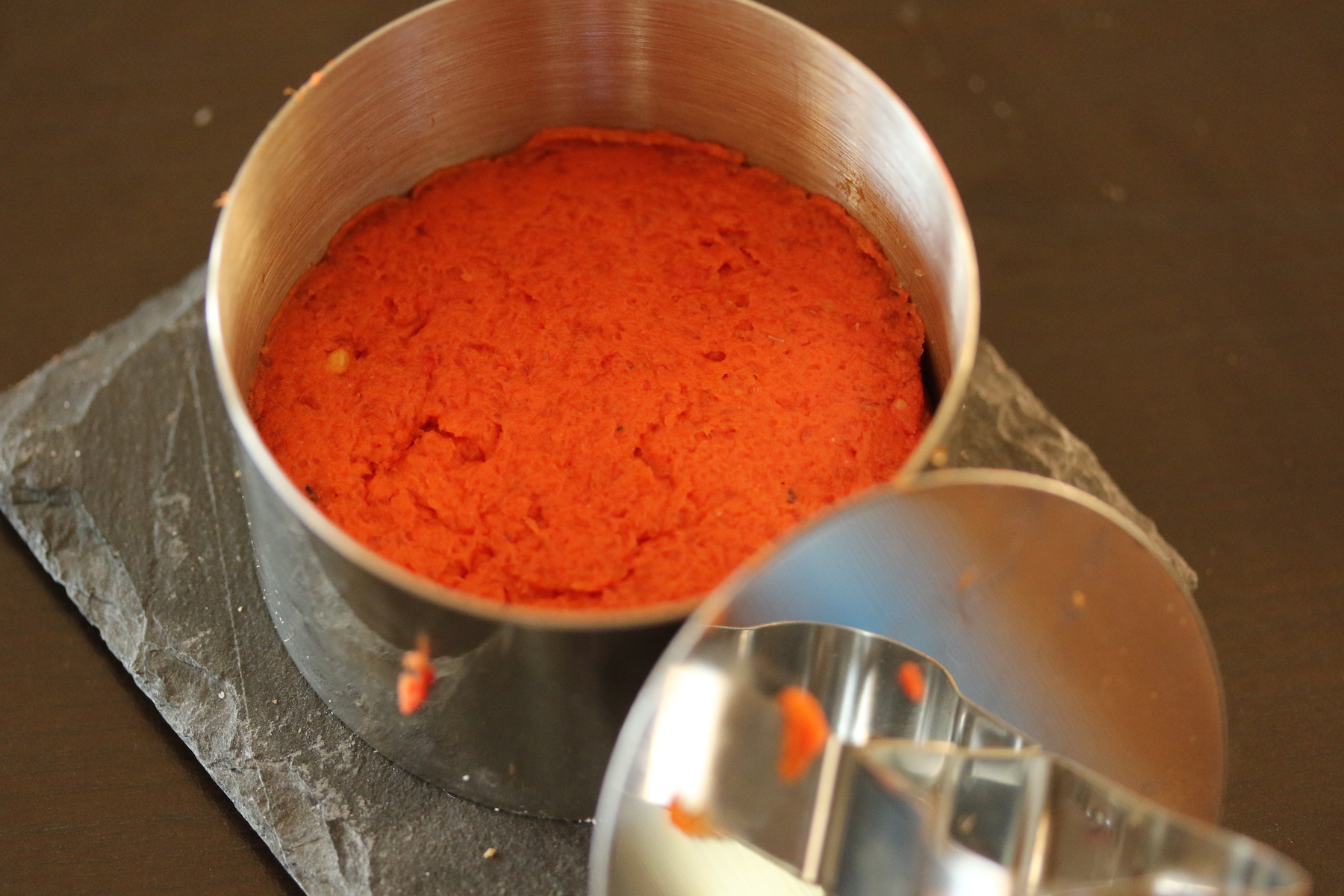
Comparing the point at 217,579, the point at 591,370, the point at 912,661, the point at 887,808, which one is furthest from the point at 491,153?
the point at 887,808

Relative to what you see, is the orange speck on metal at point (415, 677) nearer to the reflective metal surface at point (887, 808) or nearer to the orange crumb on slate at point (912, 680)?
the reflective metal surface at point (887, 808)

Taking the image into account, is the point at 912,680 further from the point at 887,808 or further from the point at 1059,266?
the point at 1059,266

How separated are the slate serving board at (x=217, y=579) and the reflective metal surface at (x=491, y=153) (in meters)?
0.04

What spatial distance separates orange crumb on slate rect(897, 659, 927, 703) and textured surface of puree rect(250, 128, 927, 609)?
152 mm

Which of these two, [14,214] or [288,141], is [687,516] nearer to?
[288,141]

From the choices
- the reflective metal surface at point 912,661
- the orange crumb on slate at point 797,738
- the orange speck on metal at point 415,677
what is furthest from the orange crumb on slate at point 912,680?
the orange speck on metal at point 415,677

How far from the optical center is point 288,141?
1032 millimetres

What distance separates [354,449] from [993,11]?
114 cm

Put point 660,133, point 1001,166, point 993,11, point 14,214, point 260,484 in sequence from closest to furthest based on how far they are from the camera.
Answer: point 260,484, point 660,133, point 14,214, point 1001,166, point 993,11

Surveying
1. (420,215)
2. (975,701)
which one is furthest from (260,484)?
(975,701)

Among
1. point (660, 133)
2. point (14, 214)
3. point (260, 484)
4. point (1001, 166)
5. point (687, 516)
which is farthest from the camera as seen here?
point (1001, 166)

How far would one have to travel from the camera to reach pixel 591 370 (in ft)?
3.66

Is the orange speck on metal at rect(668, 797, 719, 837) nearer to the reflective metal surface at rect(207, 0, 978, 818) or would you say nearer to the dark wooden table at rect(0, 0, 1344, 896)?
the reflective metal surface at rect(207, 0, 978, 818)

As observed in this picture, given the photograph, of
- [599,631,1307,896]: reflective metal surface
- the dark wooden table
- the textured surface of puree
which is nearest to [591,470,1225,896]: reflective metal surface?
[599,631,1307,896]: reflective metal surface
